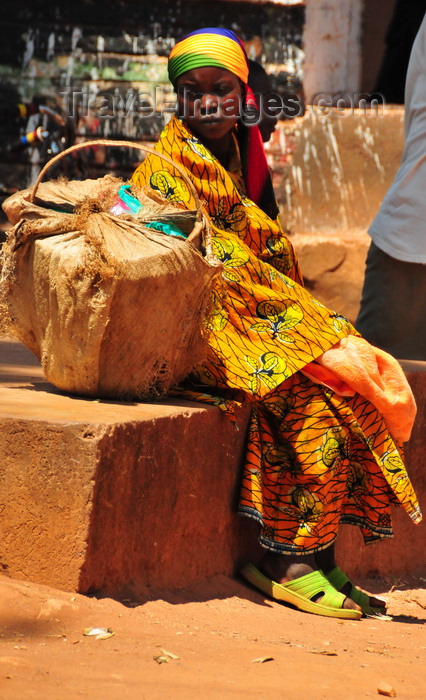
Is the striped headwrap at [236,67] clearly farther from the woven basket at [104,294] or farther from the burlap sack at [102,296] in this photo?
the burlap sack at [102,296]

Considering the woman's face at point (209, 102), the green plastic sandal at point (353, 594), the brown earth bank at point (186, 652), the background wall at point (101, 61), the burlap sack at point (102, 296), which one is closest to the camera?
the brown earth bank at point (186, 652)

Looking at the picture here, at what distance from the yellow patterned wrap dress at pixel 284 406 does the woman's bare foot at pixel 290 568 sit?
39mm

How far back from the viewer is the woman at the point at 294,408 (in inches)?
117

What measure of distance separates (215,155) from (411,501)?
1.35 meters

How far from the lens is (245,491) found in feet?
9.95

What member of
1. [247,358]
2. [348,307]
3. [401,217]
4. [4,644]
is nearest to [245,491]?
[247,358]

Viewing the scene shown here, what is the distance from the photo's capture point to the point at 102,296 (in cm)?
256

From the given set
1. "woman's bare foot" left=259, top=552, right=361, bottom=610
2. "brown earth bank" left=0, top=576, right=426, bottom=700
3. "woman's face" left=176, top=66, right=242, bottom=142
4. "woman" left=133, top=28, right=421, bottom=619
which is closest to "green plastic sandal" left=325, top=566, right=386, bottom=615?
"woman" left=133, top=28, right=421, bottom=619

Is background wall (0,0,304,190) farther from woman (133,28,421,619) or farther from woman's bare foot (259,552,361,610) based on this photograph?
woman's bare foot (259,552,361,610)

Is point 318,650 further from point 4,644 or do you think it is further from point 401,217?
point 401,217

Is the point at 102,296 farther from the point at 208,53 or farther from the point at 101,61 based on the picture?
the point at 101,61

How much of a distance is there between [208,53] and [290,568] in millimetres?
1717

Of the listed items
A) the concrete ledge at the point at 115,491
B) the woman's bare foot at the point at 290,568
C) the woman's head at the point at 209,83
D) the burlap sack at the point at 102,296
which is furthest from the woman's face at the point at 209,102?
the woman's bare foot at the point at 290,568

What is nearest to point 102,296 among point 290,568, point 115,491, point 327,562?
point 115,491
